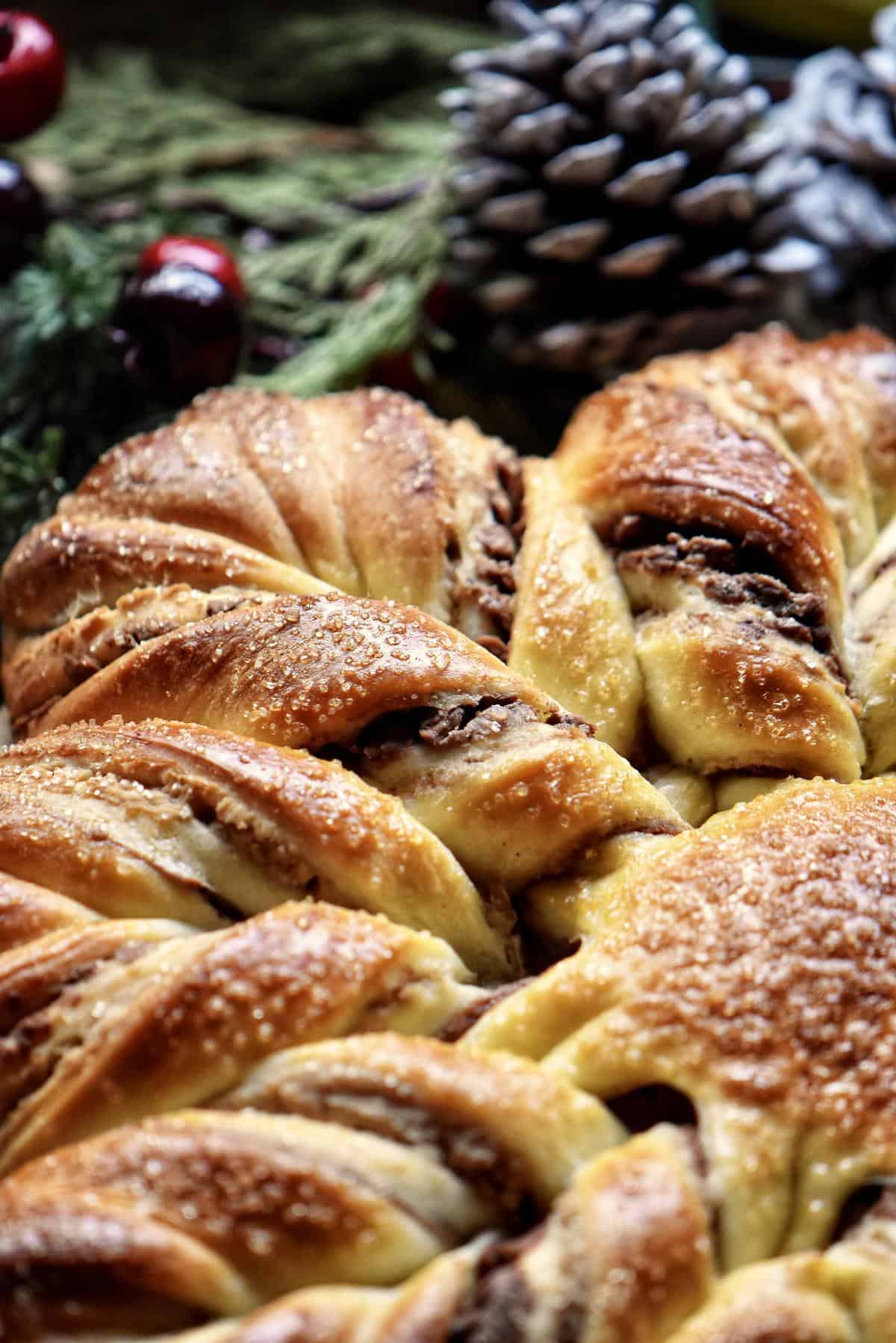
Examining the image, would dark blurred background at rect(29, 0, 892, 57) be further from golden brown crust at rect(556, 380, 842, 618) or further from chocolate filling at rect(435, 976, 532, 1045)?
chocolate filling at rect(435, 976, 532, 1045)

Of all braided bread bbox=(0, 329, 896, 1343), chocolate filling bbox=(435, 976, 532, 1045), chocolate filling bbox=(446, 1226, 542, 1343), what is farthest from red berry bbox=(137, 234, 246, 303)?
chocolate filling bbox=(446, 1226, 542, 1343)

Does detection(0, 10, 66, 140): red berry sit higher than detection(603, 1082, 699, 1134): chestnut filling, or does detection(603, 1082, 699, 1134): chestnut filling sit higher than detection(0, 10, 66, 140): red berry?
detection(0, 10, 66, 140): red berry

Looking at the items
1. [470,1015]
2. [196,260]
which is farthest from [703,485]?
[196,260]

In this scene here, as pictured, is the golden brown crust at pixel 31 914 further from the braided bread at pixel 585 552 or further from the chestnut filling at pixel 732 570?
the chestnut filling at pixel 732 570

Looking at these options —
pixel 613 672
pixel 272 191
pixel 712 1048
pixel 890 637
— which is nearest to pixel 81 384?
pixel 272 191

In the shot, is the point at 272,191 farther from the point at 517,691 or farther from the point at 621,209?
the point at 517,691

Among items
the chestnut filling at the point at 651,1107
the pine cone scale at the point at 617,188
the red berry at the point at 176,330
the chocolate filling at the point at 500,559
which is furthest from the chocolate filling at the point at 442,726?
the pine cone scale at the point at 617,188
